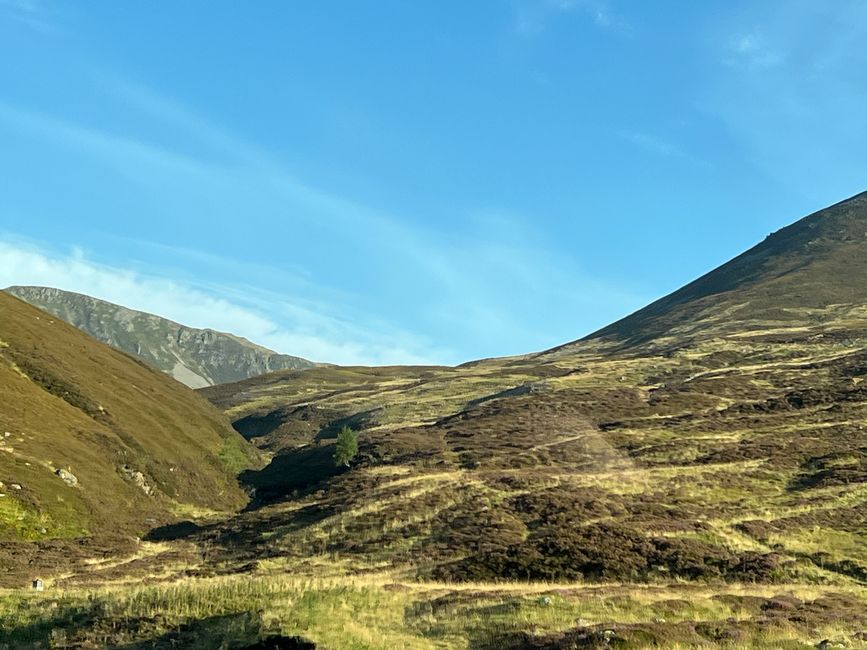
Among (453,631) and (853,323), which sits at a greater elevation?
(853,323)

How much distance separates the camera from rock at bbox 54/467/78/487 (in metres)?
54.0

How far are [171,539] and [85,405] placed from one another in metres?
26.3

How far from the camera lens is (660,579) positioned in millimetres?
36281

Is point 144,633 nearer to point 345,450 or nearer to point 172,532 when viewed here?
point 172,532

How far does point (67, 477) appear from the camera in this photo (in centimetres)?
5431

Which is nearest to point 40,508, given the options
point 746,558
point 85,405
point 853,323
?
point 85,405

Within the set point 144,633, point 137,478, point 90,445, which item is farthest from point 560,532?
point 90,445

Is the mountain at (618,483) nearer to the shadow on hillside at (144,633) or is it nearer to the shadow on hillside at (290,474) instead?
the shadow on hillside at (290,474)

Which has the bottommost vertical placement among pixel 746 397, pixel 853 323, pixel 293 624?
pixel 293 624

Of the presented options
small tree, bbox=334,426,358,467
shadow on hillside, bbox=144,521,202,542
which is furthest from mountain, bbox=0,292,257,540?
small tree, bbox=334,426,358,467

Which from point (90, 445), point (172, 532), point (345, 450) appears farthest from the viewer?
point (345, 450)

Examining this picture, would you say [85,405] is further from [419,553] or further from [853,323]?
[853,323]

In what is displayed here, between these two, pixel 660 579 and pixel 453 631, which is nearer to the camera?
pixel 453 631

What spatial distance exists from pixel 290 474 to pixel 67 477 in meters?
33.6
